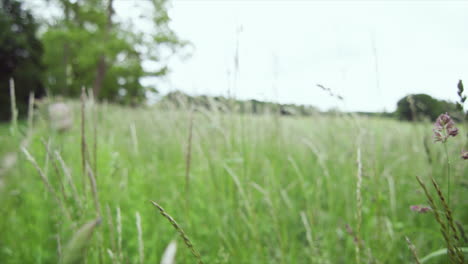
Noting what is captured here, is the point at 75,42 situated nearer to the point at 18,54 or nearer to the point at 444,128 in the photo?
the point at 18,54

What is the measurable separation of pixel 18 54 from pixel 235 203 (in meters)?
20.2

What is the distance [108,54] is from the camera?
1296cm

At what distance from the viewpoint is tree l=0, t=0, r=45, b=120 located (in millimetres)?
14602

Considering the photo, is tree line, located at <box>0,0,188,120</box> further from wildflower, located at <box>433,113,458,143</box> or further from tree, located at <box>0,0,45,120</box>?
wildflower, located at <box>433,113,458,143</box>

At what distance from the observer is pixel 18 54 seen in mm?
15766

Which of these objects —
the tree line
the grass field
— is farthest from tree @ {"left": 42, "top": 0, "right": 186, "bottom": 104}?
the grass field

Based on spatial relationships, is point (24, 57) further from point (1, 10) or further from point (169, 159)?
point (169, 159)

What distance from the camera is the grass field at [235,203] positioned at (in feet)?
3.07

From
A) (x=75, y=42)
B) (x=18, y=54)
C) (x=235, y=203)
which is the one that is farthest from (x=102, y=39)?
(x=235, y=203)

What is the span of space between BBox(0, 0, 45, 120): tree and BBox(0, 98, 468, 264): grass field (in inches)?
645

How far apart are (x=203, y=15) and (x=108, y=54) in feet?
44.4

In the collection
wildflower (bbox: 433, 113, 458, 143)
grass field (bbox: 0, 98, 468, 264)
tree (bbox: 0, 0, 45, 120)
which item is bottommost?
grass field (bbox: 0, 98, 468, 264)

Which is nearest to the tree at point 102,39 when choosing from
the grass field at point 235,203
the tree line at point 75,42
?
the tree line at point 75,42

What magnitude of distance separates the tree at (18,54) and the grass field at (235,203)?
1637cm
